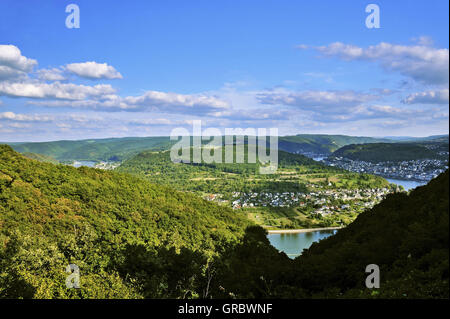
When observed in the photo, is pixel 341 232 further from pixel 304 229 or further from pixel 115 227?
pixel 304 229

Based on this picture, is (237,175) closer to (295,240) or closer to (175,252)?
(295,240)

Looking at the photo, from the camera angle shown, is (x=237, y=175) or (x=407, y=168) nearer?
(x=407, y=168)

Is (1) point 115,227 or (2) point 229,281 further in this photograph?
(1) point 115,227

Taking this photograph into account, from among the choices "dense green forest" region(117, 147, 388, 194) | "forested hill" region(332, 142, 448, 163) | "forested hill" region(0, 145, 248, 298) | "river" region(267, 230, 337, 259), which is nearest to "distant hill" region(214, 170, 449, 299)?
"forested hill" region(0, 145, 248, 298)

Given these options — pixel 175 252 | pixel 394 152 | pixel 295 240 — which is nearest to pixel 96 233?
pixel 175 252

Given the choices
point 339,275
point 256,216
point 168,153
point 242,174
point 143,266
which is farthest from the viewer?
point 168,153
